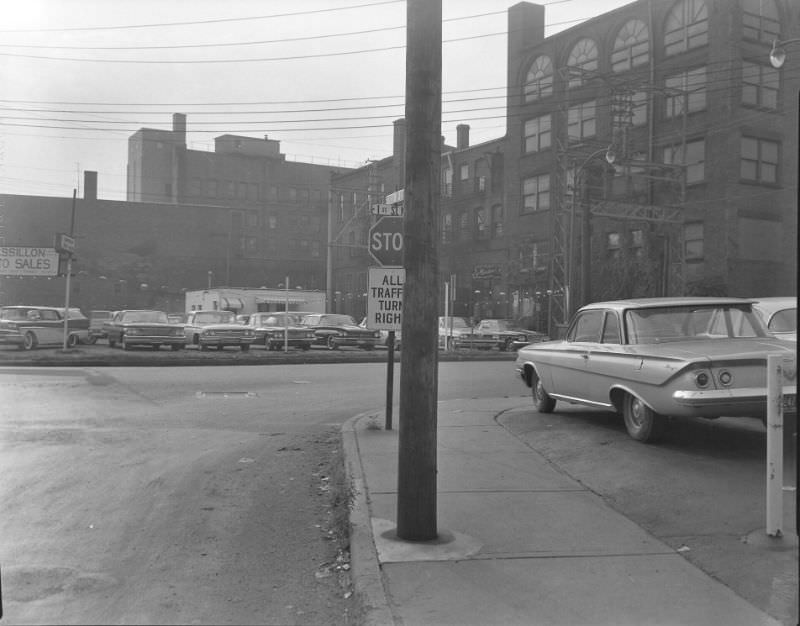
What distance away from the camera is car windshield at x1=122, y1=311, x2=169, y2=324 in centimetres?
2620

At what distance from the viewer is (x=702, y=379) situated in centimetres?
662

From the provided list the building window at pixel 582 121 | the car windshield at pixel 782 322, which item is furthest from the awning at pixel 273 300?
the car windshield at pixel 782 322

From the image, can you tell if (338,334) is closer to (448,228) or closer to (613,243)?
(613,243)

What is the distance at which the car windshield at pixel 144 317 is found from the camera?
26.2m

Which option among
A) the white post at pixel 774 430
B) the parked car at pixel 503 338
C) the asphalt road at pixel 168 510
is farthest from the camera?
the parked car at pixel 503 338

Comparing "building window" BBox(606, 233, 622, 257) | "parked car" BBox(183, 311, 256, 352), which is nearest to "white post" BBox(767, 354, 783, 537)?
"parked car" BBox(183, 311, 256, 352)

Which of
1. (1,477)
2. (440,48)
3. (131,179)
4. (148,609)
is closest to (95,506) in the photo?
(1,477)

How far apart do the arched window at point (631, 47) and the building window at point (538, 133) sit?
5.57 m

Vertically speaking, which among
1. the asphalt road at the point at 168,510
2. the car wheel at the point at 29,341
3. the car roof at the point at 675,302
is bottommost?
the asphalt road at the point at 168,510

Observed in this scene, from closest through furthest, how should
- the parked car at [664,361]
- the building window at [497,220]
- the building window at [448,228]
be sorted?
the parked car at [664,361] → the building window at [497,220] → the building window at [448,228]

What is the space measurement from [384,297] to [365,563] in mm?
4294

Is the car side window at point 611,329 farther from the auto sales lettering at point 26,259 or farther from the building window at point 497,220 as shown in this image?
the building window at point 497,220

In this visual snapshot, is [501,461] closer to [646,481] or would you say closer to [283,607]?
[646,481]

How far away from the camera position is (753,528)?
5199 mm
